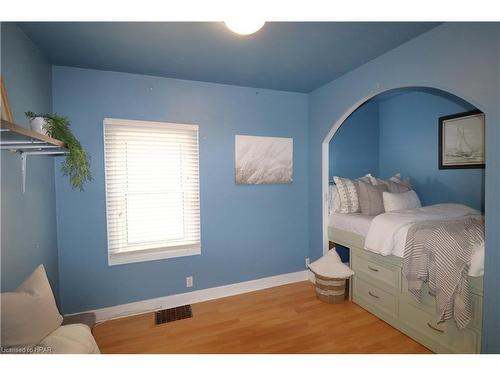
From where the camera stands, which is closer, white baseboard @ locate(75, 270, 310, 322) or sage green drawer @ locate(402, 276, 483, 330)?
sage green drawer @ locate(402, 276, 483, 330)

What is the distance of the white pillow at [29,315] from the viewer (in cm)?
107

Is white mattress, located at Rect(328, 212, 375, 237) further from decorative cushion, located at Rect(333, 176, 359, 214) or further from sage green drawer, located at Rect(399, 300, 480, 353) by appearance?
sage green drawer, located at Rect(399, 300, 480, 353)

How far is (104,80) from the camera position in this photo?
2.25 metres

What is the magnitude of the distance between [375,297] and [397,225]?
2.72ft

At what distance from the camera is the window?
2.32 meters

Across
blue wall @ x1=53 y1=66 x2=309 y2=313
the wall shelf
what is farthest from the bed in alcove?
the wall shelf

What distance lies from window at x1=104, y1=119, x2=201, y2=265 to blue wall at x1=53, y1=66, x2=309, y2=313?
9cm

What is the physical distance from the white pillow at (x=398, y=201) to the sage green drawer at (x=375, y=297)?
84 centimetres

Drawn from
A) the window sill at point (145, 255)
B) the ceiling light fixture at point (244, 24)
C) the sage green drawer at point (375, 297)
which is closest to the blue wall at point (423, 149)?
the sage green drawer at point (375, 297)

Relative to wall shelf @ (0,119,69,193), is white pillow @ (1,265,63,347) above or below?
below

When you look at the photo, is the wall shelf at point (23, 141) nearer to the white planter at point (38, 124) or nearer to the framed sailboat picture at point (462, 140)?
the white planter at point (38, 124)

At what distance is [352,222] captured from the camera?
8.38 ft

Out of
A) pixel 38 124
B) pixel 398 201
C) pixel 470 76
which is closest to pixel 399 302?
pixel 398 201
